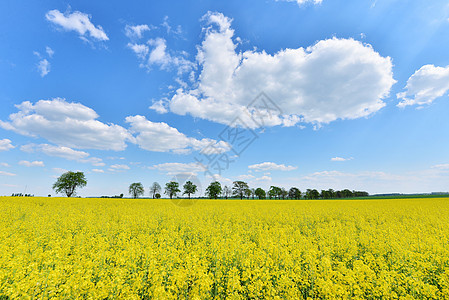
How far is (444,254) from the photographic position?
6.59m

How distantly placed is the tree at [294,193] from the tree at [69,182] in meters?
116

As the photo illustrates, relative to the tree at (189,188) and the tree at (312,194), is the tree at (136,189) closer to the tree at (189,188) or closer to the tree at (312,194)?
the tree at (189,188)

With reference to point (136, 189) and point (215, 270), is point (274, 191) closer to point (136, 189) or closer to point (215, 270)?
point (136, 189)

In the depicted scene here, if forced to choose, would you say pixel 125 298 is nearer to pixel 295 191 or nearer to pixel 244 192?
pixel 244 192

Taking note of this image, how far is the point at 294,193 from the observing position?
12450cm

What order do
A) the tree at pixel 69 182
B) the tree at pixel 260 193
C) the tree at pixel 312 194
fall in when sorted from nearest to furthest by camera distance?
1. the tree at pixel 69 182
2. the tree at pixel 260 193
3. the tree at pixel 312 194

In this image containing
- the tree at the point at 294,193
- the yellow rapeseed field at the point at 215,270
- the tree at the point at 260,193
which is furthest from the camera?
the tree at the point at 294,193

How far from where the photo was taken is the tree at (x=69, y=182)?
2587 inches

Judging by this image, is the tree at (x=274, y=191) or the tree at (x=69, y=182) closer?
the tree at (x=69, y=182)

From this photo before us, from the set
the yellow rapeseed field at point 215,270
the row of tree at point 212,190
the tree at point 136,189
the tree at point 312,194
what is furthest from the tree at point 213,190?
the yellow rapeseed field at point 215,270

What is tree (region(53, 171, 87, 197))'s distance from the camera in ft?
216

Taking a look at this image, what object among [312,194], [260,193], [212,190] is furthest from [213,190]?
[312,194]

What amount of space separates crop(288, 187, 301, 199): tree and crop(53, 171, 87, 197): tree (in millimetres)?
116341

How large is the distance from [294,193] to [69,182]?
121495mm
